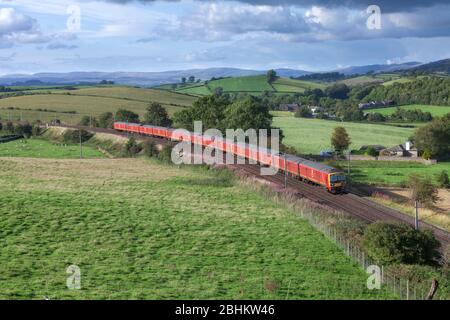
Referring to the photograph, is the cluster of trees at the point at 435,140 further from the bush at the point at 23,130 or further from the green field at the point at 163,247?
the bush at the point at 23,130

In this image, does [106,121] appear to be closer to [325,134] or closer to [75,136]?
[75,136]

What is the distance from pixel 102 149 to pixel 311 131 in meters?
56.6

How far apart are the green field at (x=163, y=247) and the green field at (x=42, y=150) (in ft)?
130

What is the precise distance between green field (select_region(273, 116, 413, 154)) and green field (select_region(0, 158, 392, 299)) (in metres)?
61.6

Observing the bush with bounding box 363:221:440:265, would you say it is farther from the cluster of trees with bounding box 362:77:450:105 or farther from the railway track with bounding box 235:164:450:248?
the cluster of trees with bounding box 362:77:450:105

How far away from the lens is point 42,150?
101m

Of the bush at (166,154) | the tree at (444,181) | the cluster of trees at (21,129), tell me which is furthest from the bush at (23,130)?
the tree at (444,181)

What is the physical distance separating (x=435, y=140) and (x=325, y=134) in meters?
37.9

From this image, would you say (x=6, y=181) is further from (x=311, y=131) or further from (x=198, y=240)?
(x=311, y=131)

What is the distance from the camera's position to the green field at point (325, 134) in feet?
376

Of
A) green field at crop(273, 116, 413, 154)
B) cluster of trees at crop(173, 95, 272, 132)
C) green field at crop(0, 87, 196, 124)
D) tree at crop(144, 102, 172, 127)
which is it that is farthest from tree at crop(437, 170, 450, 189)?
green field at crop(0, 87, 196, 124)

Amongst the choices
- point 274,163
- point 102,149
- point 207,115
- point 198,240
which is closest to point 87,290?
point 198,240

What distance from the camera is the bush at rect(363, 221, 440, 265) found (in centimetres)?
3089

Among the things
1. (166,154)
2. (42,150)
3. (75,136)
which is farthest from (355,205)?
(75,136)
